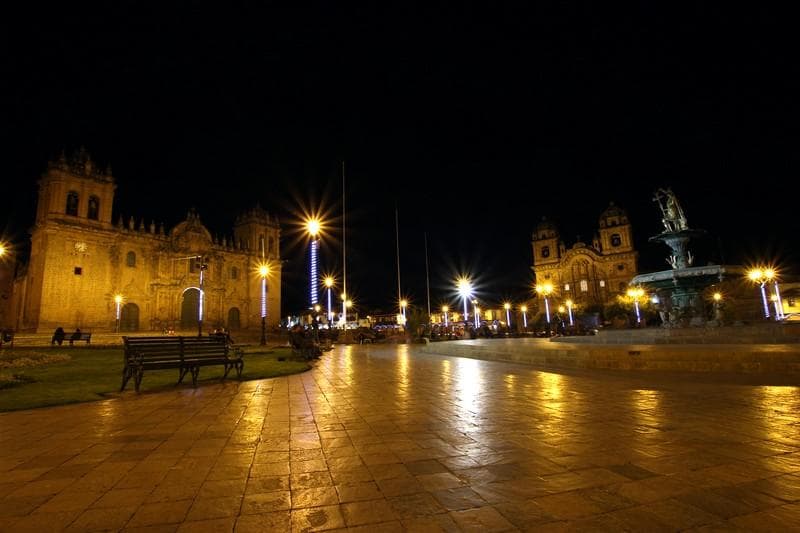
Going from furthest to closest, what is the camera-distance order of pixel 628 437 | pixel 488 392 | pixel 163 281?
pixel 163 281 → pixel 488 392 → pixel 628 437

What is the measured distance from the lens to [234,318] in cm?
4669

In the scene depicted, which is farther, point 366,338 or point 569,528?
point 366,338

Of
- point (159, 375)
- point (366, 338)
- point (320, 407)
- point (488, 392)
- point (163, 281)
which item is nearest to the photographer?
point (320, 407)

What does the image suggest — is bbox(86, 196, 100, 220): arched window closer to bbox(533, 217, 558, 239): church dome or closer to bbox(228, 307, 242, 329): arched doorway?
bbox(228, 307, 242, 329): arched doorway

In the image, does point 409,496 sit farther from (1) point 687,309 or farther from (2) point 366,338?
(2) point 366,338

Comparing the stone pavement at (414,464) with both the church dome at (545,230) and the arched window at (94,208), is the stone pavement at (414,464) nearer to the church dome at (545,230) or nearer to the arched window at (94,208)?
the arched window at (94,208)

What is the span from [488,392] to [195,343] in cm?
623

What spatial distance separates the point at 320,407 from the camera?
5.83 m

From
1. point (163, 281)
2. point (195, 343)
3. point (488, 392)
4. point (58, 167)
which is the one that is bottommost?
point (488, 392)

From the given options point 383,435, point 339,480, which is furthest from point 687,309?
point 339,480

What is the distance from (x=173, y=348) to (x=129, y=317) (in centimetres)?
3623

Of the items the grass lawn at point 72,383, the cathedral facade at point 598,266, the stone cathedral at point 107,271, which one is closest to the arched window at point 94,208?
the stone cathedral at point 107,271

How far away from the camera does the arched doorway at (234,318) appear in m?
46.0

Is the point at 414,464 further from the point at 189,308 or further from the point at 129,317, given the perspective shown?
the point at 189,308
